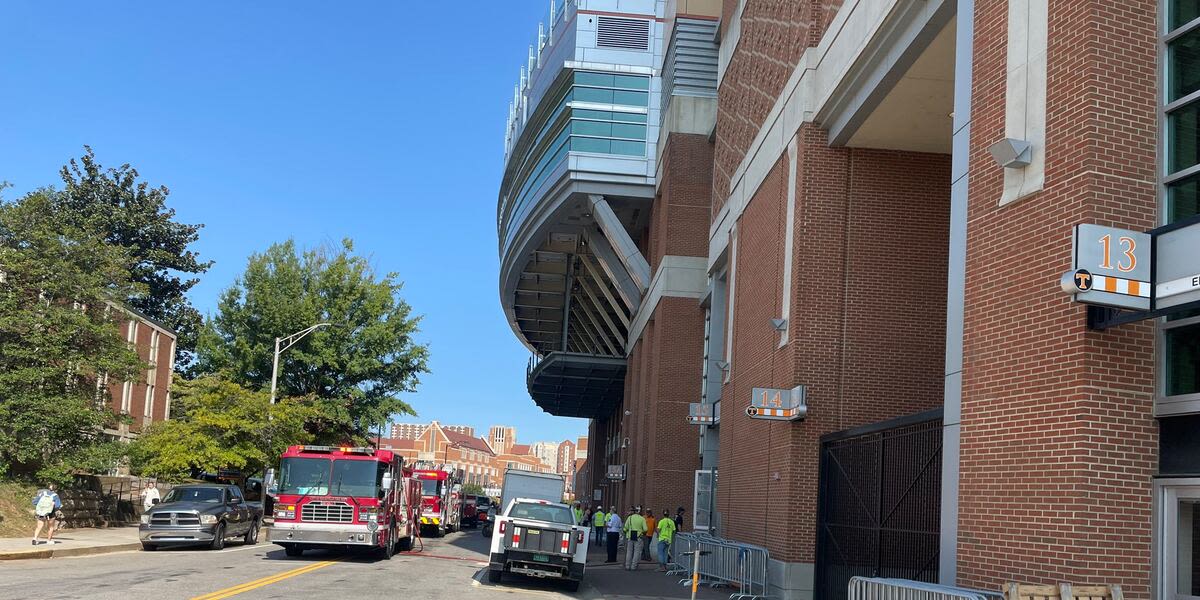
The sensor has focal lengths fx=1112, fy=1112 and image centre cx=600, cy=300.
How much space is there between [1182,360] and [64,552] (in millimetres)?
21492

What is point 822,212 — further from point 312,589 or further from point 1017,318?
point 312,589

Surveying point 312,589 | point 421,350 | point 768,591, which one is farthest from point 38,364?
point 421,350

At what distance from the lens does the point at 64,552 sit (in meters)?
23.3

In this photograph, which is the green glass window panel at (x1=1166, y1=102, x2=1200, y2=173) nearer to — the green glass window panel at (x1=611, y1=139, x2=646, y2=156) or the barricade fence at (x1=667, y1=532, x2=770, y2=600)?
the barricade fence at (x1=667, y1=532, x2=770, y2=600)

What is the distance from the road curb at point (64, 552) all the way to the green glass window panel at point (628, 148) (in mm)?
28987

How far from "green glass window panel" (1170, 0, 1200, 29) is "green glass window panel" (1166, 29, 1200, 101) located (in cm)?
18

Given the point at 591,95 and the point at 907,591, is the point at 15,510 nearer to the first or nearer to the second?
the point at 907,591

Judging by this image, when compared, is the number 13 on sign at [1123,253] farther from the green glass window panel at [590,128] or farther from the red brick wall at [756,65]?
the green glass window panel at [590,128]

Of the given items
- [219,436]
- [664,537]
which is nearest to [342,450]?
[664,537]

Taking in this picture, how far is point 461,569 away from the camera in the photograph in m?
25.0

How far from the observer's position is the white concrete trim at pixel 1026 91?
40.0 ft

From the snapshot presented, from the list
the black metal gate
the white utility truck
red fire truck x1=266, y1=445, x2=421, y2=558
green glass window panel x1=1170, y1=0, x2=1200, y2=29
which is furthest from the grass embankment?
green glass window panel x1=1170, y1=0, x2=1200, y2=29

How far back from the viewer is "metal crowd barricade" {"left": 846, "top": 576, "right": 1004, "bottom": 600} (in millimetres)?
10562

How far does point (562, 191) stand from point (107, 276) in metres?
22.7
